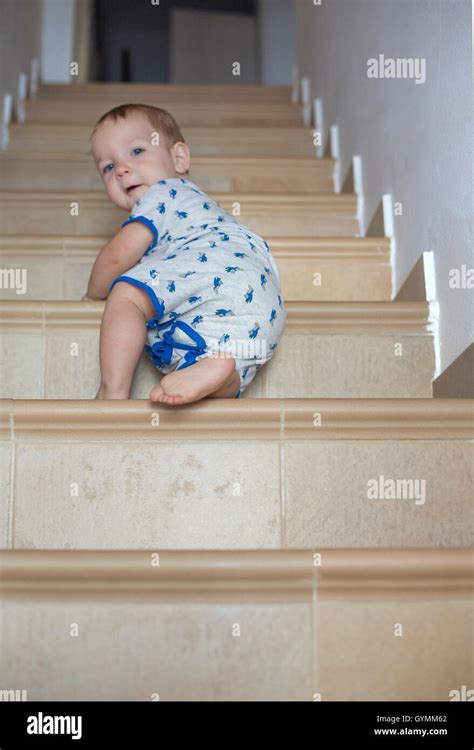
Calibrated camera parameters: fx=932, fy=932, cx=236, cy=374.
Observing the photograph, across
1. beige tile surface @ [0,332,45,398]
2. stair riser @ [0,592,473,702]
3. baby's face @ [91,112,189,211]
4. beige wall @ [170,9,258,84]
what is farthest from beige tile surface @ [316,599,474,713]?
beige wall @ [170,9,258,84]

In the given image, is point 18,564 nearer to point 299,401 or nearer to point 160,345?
point 299,401

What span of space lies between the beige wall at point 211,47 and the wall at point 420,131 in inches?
161

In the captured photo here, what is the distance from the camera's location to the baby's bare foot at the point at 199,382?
114 centimetres

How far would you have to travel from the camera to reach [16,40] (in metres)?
3.41

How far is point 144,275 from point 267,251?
0.24 m

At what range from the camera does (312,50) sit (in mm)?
3564

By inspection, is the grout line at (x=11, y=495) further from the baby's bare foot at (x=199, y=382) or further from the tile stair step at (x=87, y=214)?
the tile stair step at (x=87, y=214)

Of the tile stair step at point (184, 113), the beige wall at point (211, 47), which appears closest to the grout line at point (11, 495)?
the tile stair step at point (184, 113)

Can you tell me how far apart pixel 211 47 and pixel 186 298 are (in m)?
5.81

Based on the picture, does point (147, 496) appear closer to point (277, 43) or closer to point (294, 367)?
point (294, 367)

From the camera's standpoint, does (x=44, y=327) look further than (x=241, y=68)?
No

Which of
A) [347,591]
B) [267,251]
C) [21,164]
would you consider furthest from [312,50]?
[347,591]

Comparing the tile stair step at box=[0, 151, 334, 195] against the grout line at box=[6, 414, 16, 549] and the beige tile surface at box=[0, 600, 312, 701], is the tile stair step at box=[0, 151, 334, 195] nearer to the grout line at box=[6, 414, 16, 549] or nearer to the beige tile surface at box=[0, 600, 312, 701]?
the grout line at box=[6, 414, 16, 549]
